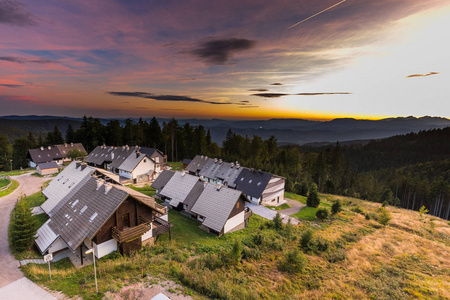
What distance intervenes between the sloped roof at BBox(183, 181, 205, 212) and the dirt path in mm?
17471

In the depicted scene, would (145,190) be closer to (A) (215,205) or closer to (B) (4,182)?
(A) (215,205)

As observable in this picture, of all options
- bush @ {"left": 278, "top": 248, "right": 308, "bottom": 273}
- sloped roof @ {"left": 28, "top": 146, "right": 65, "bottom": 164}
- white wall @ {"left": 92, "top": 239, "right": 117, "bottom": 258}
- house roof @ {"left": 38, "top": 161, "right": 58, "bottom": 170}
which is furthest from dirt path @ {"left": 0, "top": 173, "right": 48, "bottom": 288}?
bush @ {"left": 278, "top": 248, "right": 308, "bottom": 273}

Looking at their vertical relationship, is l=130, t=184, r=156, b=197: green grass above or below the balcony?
below

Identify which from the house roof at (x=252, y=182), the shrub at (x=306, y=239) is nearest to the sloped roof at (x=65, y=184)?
the house roof at (x=252, y=182)

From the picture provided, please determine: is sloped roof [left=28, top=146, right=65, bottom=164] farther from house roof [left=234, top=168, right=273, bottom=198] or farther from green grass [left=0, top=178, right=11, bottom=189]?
house roof [left=234, top=168, right=273, bottom=198]

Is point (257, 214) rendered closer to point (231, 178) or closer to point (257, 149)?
point (231, 178)

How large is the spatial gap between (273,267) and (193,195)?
50.5 feet

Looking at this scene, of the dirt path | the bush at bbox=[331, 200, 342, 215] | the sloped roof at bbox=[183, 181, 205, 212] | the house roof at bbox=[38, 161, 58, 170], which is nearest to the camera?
the dirt path

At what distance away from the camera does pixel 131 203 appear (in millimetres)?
18203

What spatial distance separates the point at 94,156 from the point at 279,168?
56.1 meters

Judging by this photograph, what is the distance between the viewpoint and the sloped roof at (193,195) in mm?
28953

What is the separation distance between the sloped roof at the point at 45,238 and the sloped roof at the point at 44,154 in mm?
48481

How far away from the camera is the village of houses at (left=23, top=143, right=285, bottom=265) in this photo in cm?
1717

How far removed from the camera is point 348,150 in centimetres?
15362
